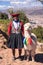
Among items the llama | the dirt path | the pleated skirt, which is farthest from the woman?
the dirt path

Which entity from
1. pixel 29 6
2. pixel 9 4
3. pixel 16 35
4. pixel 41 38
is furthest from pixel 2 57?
pixel 29 6

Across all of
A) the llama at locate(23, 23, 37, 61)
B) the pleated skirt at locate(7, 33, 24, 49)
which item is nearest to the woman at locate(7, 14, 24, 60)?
the pleated skirt at locate(7, 33, 24, 49)

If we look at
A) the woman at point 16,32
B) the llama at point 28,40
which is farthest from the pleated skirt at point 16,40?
the llama at point 28,40

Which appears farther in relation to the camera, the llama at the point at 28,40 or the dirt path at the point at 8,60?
the dirt path at the point at 8,60

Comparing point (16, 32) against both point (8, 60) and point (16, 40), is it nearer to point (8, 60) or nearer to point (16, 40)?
point (16, 40)

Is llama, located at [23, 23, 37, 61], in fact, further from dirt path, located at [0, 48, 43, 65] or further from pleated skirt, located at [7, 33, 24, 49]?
dirt path, located at [0, 48, 43, 65]

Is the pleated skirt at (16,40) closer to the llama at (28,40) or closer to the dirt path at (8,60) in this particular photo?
the llama at (28,40)

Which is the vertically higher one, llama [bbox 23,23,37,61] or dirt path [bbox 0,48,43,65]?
llama [bbox 23,23,37,61]

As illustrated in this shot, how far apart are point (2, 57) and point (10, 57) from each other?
0.82ft

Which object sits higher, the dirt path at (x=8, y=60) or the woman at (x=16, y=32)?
the woman at (x=16, y=32)

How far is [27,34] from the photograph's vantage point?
7648mm

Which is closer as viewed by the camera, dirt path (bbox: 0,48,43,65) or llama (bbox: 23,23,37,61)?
llama (bbox: 23,23,37,61)

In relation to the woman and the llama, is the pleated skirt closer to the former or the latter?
the woman

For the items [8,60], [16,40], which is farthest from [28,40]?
[8,60]
